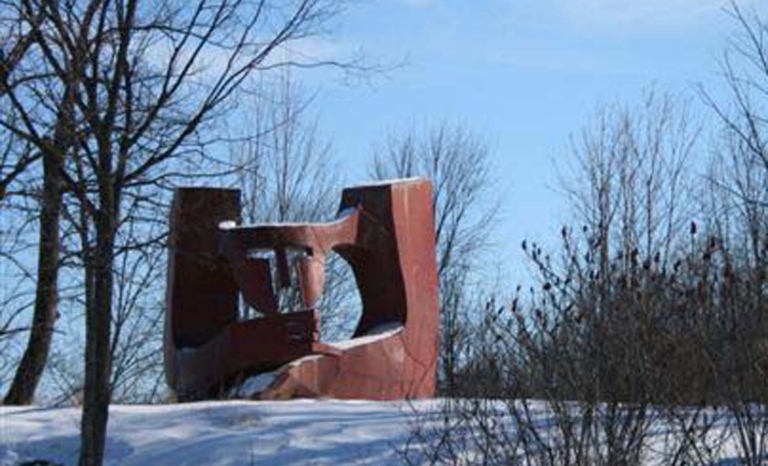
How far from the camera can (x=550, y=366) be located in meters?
8.03

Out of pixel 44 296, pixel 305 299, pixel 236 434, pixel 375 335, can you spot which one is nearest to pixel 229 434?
pixel 236 434

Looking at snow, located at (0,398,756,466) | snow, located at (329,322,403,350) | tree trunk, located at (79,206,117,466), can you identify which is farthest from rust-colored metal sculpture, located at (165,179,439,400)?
tree trunk, located at (79,206,117,466)

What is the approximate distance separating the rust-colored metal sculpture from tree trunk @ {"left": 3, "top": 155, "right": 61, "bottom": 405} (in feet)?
4.79

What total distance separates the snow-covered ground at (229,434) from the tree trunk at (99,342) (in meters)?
1.64

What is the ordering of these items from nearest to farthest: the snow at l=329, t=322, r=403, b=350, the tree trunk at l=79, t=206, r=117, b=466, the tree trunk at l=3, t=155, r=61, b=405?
the tree trunk at l=79, t=206, r=117, b=466
the tree trunk at l=3, t=155, r=61, b=405
the snow at l=329, t=322, r=403, b=350

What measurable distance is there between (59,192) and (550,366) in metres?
4.56

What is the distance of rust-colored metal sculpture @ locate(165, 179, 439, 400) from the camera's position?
→ 15758 mm

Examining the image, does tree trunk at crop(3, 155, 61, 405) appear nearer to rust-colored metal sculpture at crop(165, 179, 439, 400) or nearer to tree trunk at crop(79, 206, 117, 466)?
tree trunk at crop(79, 206, 117, 466)

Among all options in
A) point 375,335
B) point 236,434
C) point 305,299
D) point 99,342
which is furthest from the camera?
point 375,335

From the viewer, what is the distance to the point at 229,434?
12516 mm

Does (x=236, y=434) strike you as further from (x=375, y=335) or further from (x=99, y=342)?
(x=375, y=335)

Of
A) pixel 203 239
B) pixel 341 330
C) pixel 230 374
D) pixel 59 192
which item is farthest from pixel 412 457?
pixel 341 330

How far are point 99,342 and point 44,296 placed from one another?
24.6 ft

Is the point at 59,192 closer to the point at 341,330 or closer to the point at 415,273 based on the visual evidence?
the point at 415,273
